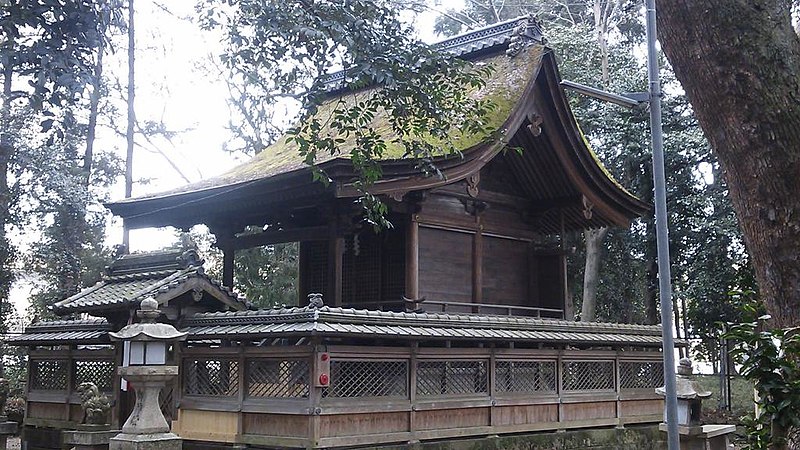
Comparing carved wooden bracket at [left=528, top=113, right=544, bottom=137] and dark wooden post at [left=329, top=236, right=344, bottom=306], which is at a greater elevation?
carved wooden bracket at [left=528, top=113, right=544, bottom=137]

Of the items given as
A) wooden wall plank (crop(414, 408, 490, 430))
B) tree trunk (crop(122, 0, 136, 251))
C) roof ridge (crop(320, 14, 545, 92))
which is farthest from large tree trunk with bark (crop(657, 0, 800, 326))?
tree trunk (crop(122, 0, 136, 251))

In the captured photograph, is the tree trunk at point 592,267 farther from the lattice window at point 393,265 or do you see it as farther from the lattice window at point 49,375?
the lattice window at point 49,375

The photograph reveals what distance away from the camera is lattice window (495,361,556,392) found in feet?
42.7

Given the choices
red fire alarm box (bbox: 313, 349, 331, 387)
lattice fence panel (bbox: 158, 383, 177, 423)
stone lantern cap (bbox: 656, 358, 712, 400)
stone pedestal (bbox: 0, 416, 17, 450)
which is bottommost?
stone pedestal (bbox: 0, 416, 17, 450)

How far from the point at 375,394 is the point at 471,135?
4.42m

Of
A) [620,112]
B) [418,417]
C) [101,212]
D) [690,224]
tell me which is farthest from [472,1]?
[418,417]

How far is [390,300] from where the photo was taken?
555 inches

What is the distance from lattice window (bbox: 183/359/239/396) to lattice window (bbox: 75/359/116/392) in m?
1.42

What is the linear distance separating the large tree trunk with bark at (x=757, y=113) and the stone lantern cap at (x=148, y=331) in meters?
6.23

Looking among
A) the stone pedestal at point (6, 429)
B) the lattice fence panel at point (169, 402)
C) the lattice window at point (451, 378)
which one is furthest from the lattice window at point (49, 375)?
the lattice window at point (451, 378)

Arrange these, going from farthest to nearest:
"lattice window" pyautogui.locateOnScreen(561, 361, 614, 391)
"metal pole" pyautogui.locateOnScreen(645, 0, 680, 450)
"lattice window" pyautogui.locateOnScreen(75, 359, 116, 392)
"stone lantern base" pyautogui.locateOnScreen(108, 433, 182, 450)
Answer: "lattice window" pyautogui.locateOnScreen(561, 361, 614, 391)
"lattice window" pyautogui.locateOnScreen(75, 359, 116, 392)
"stone lantern base" pyautogui.locateOnScreen(108, 433, 182, 450)
"metal pole" pyautogui.locateOnScreen(645, 0, 680, 450)

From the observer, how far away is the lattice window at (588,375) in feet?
45.8

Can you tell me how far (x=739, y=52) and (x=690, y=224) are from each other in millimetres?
18228

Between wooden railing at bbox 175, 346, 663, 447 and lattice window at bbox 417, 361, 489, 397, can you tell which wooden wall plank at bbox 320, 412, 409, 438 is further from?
lattice window at bbox 417, 361, 489, 397
